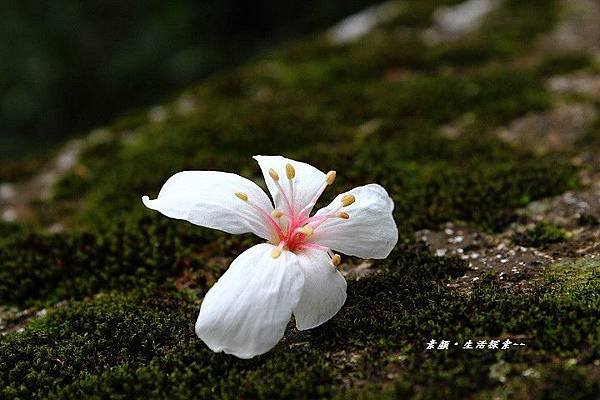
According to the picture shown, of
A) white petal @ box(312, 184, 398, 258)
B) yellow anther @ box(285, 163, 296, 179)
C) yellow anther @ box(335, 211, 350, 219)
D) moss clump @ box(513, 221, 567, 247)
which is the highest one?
yellow anther @ box(285, 163, 296, 179)

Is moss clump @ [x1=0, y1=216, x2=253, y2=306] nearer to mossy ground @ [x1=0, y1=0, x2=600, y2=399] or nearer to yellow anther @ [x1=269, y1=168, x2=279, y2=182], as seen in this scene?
mossy ground @ [x1=0, y1=0, x2=600, y2=399]

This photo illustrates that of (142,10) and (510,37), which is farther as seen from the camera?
(142,10)

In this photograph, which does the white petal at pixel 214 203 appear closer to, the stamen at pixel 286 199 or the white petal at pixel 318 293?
the stamen at pixel 286 199

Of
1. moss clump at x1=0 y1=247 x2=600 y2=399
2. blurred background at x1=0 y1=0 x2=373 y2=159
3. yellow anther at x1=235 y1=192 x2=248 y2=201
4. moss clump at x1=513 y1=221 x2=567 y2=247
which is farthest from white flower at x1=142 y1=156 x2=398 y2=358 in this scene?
blurred background at x1=0 y1=0 x2=373 y2=159

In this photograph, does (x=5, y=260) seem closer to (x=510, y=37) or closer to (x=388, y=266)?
(x=388, y=266)

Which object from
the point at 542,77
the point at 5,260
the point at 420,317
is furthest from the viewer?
the point at 542,77

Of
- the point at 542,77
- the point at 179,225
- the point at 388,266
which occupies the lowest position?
the point at 542,77

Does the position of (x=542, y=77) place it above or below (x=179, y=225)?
below

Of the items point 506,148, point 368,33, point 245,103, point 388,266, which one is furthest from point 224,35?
point 388,266
